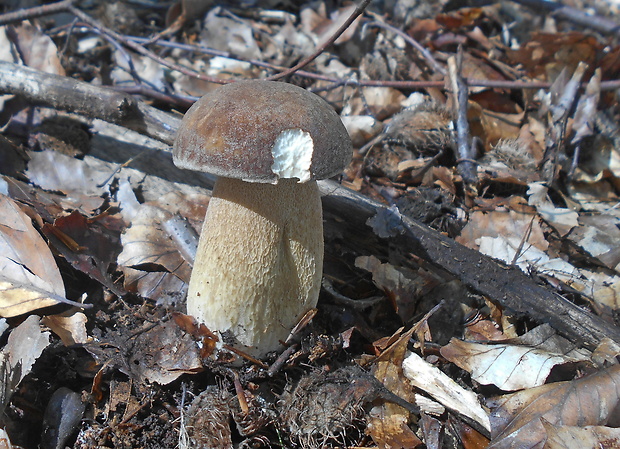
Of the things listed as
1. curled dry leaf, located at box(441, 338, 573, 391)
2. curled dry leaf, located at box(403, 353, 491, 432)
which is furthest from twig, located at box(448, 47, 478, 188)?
curled dry leaf, located at box(403, 353, 491, 432)

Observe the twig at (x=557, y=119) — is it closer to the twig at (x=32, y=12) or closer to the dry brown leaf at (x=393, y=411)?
the dry brown leaf at (x=393, y=411)

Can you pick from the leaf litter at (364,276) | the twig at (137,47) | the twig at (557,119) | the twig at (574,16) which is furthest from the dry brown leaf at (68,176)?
the twig at (574,16)

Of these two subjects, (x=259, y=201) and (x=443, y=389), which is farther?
(x=443, y=389)

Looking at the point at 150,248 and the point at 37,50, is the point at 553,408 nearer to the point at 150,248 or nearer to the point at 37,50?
the point at 150,248

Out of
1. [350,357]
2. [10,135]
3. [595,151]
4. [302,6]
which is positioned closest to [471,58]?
[595,151]

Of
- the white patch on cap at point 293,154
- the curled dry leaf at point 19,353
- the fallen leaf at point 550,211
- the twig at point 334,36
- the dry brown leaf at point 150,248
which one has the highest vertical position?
the twig at point 334,36

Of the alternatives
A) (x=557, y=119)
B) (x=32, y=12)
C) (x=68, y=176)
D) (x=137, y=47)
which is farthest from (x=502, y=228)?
(x=32, y=12)

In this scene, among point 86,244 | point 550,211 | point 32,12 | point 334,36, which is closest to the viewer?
point 86,244
